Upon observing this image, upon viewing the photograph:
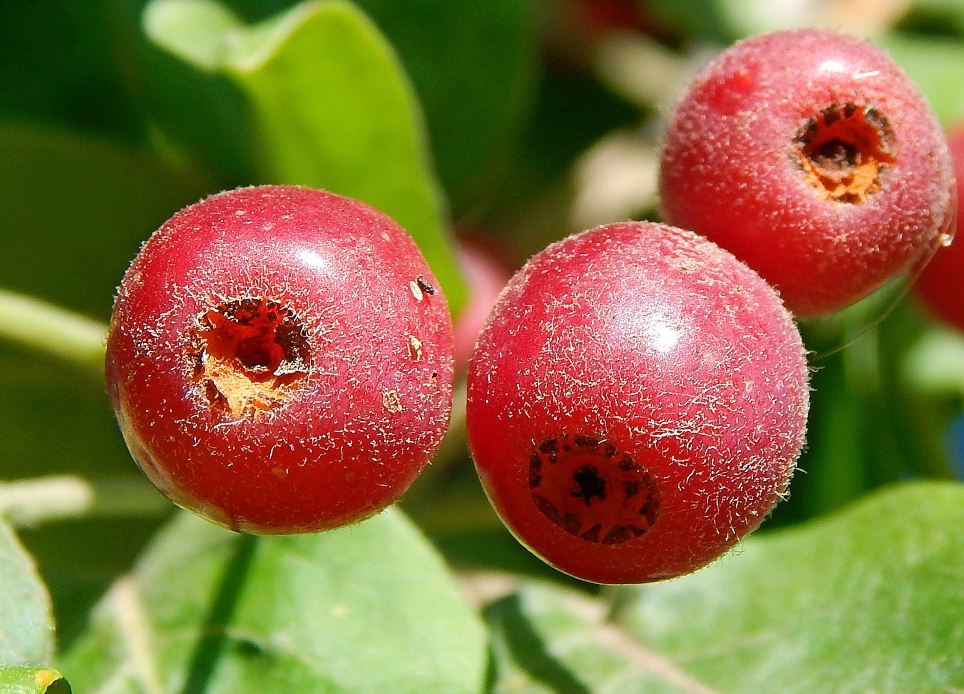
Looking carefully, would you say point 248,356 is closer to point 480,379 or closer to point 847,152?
point 480,379

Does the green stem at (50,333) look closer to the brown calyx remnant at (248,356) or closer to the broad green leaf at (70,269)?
the broad green leaf at (70,269)

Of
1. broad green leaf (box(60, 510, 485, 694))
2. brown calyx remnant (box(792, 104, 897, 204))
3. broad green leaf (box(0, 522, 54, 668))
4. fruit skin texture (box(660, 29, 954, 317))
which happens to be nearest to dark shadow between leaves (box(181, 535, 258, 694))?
broad green leaf (box(60, 510, 485, 694))

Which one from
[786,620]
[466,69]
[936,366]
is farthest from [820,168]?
[936,366]

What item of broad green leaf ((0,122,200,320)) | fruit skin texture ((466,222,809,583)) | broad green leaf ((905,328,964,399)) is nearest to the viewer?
fruit skin texture ((466,222,809,583))

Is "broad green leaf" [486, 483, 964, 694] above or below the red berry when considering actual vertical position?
below

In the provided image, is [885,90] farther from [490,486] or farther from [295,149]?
[295,149]

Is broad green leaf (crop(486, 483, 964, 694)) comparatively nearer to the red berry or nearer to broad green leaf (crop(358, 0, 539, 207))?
the red berry
